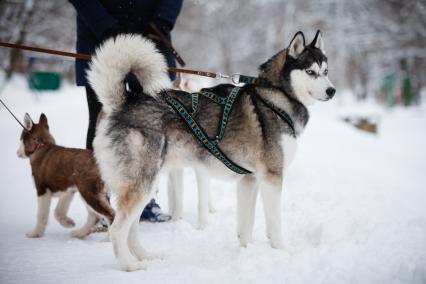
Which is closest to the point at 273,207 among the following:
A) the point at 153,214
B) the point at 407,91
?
the point at 153,214

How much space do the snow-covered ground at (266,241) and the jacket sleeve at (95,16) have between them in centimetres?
193

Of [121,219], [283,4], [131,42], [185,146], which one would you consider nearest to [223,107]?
[185,146]

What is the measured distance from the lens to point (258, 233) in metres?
3.14

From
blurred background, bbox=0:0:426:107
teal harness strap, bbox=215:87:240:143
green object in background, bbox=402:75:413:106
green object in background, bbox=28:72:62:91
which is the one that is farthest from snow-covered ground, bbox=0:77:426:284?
green object in background, bbox=402:75:413:106

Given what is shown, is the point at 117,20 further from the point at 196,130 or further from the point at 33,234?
the point at 33,234

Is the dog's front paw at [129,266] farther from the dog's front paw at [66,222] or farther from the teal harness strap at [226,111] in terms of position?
the dog's front paw at [66,222]

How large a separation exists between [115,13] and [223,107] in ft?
5.02

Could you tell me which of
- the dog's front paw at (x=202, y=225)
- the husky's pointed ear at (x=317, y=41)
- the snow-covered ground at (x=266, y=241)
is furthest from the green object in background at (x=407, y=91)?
the dog's front paw at (x=202, y=225)

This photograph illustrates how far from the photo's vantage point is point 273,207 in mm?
2600

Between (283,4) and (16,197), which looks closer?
(16,197)

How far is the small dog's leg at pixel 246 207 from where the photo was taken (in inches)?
110

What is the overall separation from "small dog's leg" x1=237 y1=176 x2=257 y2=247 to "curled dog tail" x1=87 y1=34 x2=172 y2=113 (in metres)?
1.12

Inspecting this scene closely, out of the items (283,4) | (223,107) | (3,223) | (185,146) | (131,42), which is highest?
(283,4)

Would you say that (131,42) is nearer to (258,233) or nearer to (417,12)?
(258,233)
